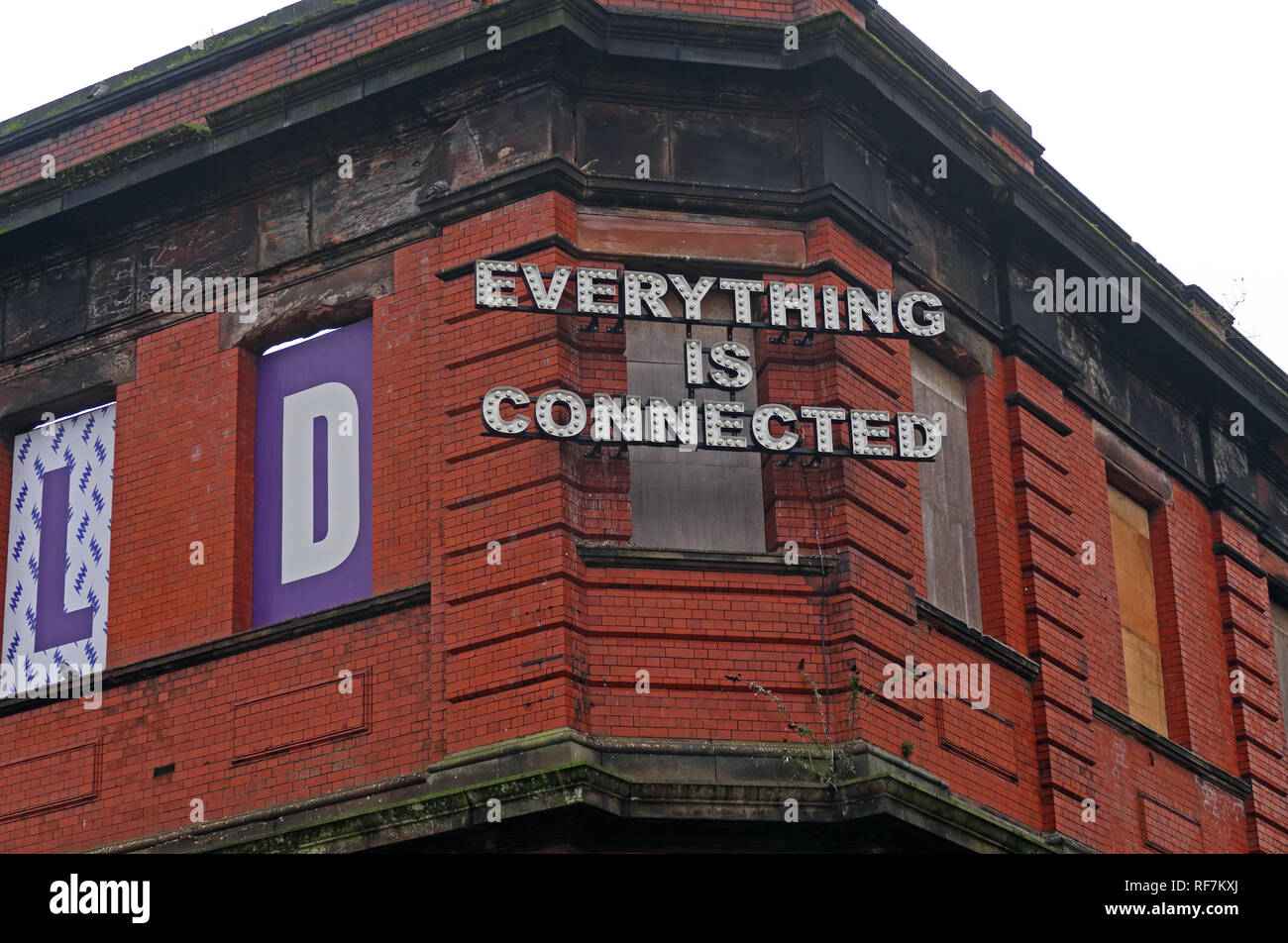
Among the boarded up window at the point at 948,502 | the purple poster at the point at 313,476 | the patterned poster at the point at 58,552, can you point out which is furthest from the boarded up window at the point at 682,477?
the patterned poster at the point at 58,552

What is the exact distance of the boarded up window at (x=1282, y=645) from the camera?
91.7 feet

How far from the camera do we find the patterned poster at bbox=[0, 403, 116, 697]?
22344 millimetres

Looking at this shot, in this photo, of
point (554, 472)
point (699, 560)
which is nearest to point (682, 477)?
point (699, 560)

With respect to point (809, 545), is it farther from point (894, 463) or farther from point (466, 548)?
point (466, 548)

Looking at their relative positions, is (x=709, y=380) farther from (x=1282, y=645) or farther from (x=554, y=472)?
(x=1282, y=645)

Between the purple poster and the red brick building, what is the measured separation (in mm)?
48

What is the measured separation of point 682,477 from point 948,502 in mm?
3281

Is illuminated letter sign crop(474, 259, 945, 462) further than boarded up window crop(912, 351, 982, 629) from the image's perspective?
No

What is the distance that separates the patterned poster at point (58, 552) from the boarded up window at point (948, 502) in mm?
7698

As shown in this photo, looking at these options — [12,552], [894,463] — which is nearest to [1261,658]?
[894,463]

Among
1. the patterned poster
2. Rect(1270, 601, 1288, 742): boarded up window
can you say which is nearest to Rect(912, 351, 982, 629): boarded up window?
Rect(1270, 601, 1288, 742): boarded up window

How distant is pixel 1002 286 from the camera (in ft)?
79.0

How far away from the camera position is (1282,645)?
93.6 feet

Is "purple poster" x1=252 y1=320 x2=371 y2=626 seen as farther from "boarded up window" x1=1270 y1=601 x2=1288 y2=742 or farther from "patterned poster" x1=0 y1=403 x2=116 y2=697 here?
"boarded up window" x1=1270 y1=601 x2=1288 y2=742
